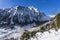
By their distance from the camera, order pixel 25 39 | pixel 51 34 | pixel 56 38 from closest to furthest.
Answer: pixel 56 38, pixel 51 34, pixel 25 39

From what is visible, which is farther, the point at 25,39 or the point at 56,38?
the point at 25,39

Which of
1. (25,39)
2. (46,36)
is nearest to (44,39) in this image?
(46,36)

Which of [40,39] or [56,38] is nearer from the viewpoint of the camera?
[56,38]

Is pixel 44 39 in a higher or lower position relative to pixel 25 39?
lower

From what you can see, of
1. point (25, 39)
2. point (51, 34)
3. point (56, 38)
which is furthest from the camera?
point (25, 39)

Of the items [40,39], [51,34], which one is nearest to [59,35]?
[51,34]

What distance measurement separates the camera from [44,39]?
196ft

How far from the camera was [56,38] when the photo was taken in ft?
177

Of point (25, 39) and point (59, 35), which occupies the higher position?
point (25, 39)

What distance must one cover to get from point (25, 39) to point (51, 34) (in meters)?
27.0

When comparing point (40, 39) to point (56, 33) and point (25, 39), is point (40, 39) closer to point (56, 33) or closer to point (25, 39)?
point (56, 33)

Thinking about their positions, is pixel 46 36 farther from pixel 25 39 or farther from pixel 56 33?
pixel 25 39

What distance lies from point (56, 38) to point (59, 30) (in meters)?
4.22

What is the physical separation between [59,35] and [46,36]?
7064mm
